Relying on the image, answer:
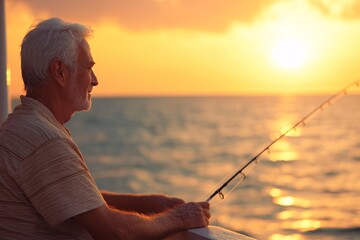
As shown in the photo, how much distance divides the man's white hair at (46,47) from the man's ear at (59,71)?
0.4 inches

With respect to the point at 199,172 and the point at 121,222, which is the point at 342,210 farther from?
the point at 121,222

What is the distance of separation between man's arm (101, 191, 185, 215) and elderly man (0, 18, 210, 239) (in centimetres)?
32

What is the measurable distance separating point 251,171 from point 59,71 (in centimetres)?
2161

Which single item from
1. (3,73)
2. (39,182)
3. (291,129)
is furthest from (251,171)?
(39,182)

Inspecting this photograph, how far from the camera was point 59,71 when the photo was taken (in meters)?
2.12

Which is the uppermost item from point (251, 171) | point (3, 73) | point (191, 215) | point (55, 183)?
point (3, 73)

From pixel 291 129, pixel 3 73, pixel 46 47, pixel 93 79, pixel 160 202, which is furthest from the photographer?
pixel 3 73

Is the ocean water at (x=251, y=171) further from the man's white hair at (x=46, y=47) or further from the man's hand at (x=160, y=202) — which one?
the man's white hair at (x=46, y=47)

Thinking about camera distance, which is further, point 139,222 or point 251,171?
point 251,171

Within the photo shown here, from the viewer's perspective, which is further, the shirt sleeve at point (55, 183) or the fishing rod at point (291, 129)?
the fishing rod at point (291, 129)

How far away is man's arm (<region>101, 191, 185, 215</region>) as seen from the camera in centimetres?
256

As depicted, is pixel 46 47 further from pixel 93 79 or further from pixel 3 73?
pixel 3 73

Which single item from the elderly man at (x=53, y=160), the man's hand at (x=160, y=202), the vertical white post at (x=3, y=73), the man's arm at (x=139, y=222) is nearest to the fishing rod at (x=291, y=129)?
the man's hand at (x=160, y=202)

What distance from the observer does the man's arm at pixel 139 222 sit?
2021mm
